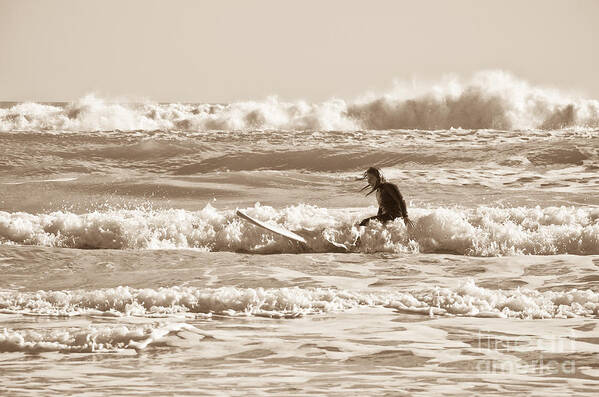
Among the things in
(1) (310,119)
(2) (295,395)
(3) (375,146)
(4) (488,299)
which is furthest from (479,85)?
(2) (295,395)

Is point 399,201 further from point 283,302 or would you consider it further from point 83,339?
point 83,339

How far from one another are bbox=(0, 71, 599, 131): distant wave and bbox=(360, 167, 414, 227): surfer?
21.1 meters

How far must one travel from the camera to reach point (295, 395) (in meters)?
5.31

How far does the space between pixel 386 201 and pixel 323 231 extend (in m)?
0.90

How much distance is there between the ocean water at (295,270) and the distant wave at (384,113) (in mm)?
8138

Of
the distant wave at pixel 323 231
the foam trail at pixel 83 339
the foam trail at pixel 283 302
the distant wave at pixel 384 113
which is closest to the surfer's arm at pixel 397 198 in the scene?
the distant wave at pixel 323 231

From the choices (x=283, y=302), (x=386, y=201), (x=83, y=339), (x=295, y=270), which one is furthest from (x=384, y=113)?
(x=83, y=339)

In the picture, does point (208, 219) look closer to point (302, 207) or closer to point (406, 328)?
point (302, 207)

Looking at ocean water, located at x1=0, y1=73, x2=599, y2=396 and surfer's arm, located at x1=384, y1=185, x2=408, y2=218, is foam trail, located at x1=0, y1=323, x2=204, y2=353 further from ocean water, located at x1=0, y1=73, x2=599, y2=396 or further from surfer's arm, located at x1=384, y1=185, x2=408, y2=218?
surfer's arm, located at x1=384, y1=185, x2=408, y2=218

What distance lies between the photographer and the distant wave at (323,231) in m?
11.5

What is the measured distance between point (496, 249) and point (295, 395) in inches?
254

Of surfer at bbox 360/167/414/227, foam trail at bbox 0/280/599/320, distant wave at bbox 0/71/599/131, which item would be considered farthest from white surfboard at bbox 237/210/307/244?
distant wave at bbox 0/71/599/131

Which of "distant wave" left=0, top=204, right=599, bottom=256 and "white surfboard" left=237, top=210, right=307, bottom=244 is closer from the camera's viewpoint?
"distant wave" left=0, top=204, right=599, bottom=256

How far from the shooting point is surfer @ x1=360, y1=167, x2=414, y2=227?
11.9 m
